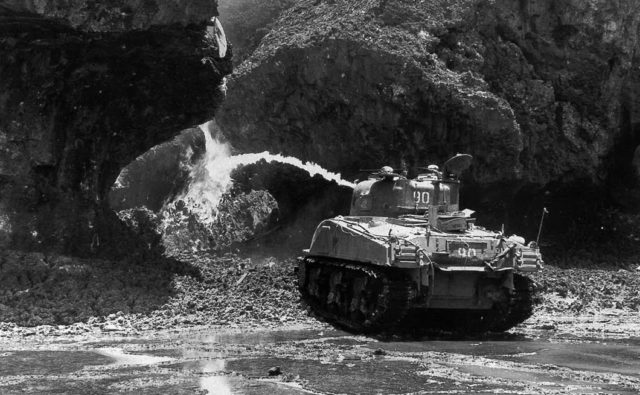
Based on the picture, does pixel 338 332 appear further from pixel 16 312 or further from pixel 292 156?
pixel 292 156

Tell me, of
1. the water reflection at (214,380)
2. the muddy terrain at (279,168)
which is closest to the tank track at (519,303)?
the muddy terrain at (279,168)

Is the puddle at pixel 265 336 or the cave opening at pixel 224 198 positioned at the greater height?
the cave opening at pixel 224 198

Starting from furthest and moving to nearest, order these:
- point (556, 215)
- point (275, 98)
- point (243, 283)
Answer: point (556, 215) → point (275, 98) → point (243, 283)

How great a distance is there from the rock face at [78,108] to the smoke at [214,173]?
6189mm

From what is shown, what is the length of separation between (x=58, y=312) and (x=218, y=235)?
1440 cm

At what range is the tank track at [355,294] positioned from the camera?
52.4ft

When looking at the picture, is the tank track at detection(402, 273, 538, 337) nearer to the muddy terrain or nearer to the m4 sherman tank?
the m4 sherman tank

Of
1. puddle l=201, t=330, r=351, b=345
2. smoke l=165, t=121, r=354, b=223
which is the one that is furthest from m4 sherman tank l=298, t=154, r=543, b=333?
smoke l=165, t=121, r=354, b=223

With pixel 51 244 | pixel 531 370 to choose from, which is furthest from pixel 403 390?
pixel 51 244

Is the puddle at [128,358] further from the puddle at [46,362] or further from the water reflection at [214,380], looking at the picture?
the water reflection at [214,380]

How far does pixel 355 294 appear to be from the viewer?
1777 cm

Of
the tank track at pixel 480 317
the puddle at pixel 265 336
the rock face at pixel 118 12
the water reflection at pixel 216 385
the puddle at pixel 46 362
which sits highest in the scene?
the rock face at pixel 118 12

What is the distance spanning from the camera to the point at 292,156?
29.7 m

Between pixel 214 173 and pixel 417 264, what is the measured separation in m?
19.8
